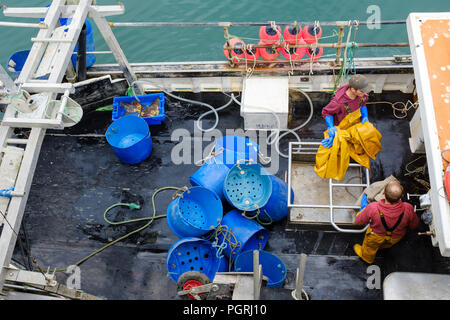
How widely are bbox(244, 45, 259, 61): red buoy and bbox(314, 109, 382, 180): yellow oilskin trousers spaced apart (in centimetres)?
195

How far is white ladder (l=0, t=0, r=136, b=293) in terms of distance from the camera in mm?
3766

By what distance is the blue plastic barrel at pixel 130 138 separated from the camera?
5.91 m

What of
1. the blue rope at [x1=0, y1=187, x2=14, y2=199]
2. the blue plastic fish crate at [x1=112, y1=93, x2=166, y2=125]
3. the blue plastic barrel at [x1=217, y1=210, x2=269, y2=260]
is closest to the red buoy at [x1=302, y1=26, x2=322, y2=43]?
the blue plastic fish crate at [x1=112, y1=93, x2=166, y2=125]

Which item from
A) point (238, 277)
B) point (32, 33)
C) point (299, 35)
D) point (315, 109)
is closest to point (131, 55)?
point (32, 33)

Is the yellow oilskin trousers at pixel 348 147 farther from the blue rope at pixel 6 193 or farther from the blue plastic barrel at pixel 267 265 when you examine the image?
the blue rope at pixel 6 193

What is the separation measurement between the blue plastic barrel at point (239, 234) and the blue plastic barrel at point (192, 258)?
0.70ft

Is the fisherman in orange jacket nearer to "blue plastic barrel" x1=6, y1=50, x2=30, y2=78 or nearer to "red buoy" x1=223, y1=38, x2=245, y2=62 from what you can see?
"red buoy" x1=223, y1=38, x2=245, y2=62

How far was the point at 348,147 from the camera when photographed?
5.09 metres

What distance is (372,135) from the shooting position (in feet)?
16.1

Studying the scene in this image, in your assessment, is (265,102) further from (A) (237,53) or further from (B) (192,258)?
(B) (192,258)

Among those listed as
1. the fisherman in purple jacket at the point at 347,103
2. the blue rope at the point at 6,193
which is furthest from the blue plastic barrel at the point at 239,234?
the blue rope at the point at 6,193

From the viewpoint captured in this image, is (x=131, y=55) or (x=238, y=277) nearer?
(x=238, y=277)

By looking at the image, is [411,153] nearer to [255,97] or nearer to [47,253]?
[255,97]
